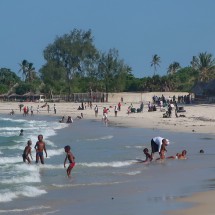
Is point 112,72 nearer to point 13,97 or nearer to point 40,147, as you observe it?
point 13,97

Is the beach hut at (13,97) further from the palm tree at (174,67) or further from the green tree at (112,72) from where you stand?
the palm tree at (174,67)

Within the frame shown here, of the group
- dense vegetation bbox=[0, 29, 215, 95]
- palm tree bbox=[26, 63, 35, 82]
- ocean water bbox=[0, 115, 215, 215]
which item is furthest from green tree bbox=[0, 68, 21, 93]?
ocean water bbox=[0, 115, 215, 215]

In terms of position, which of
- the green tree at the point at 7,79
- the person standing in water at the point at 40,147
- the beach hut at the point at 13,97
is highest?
the green tree at the point at 7,79

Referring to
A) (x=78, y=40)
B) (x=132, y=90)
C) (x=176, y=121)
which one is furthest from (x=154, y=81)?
(x=176, y=121)

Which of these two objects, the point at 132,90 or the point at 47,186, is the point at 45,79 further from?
the point at 47,186

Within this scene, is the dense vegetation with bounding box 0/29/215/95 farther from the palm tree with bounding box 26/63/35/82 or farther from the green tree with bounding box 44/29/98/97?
the palm tree with bounding box 26/63/35/82

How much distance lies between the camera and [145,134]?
3375 centimetres

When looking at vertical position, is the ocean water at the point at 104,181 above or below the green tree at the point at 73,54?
below

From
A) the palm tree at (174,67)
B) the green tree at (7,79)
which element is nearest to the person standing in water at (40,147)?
the green tree at (7,79)

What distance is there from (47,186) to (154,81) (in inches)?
3030

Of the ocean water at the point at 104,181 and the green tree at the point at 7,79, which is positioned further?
the green tree at the point at 7,79

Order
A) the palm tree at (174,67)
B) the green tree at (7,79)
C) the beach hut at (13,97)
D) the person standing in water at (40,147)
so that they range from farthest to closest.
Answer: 1. the palm tree at (174,67)
2. the green tree at (7,79)
3. the beach hut at (13,97)
4. the person standing in water at (40,147)

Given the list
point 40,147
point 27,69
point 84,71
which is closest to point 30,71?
point 27,69

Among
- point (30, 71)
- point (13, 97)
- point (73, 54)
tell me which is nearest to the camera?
point (73, 54)
